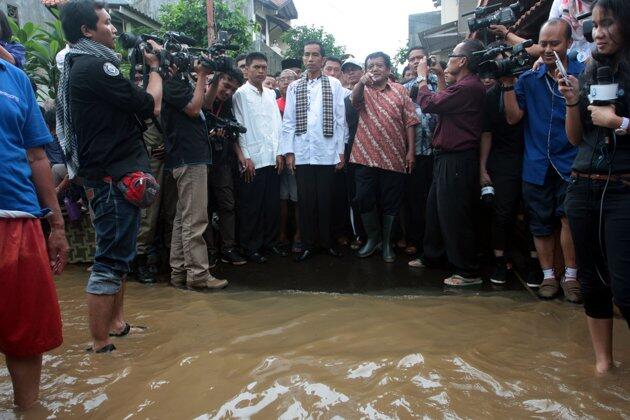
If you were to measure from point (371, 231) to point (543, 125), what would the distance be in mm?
1998

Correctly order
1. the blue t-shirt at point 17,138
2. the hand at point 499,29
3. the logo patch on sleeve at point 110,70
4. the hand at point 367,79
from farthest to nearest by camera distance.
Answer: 1. the hand at point 367,79
2. the hand at point 499,29
3. the logo patch on sleeve at point 110,70
4. the blue t-shirt at point 17,138

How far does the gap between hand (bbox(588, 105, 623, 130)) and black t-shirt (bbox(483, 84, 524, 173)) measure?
178 cm

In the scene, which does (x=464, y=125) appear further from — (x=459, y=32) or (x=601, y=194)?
(x=459, y=32)

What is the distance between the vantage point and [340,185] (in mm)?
5617

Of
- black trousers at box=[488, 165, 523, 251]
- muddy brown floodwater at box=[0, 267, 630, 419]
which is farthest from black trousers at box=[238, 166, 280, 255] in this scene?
black trousers at box=[488, 165, 523, 251]

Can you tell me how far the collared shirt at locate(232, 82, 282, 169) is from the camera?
5004 millimetres

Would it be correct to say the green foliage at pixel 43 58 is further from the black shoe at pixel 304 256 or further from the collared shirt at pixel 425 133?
the collared shirt at pixel 425 133

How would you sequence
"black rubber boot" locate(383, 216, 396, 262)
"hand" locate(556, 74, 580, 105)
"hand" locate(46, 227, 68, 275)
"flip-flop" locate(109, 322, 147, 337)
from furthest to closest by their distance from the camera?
"black rubber boot" locate(383, 216, 396, 262), "flip-flop" locate(109, 322, 147, 337), "hand" locate(556, 74, 580, 105), "hand" locate(46, 227, 68, 275)

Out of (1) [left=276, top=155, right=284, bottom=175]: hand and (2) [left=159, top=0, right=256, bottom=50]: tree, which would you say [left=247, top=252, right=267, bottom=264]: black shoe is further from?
(2) [left=159, top=0, right=256, bottom=50]: tree

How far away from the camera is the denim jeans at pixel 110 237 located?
8.50 ft

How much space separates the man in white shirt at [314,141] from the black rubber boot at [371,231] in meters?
0.31

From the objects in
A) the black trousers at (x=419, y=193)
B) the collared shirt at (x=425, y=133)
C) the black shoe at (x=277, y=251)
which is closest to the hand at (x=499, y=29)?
the collared shirt at (x=425, y=133)

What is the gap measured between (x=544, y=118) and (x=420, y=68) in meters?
1.13

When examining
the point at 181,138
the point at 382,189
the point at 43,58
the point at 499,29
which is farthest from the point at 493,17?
the point at 43,58
